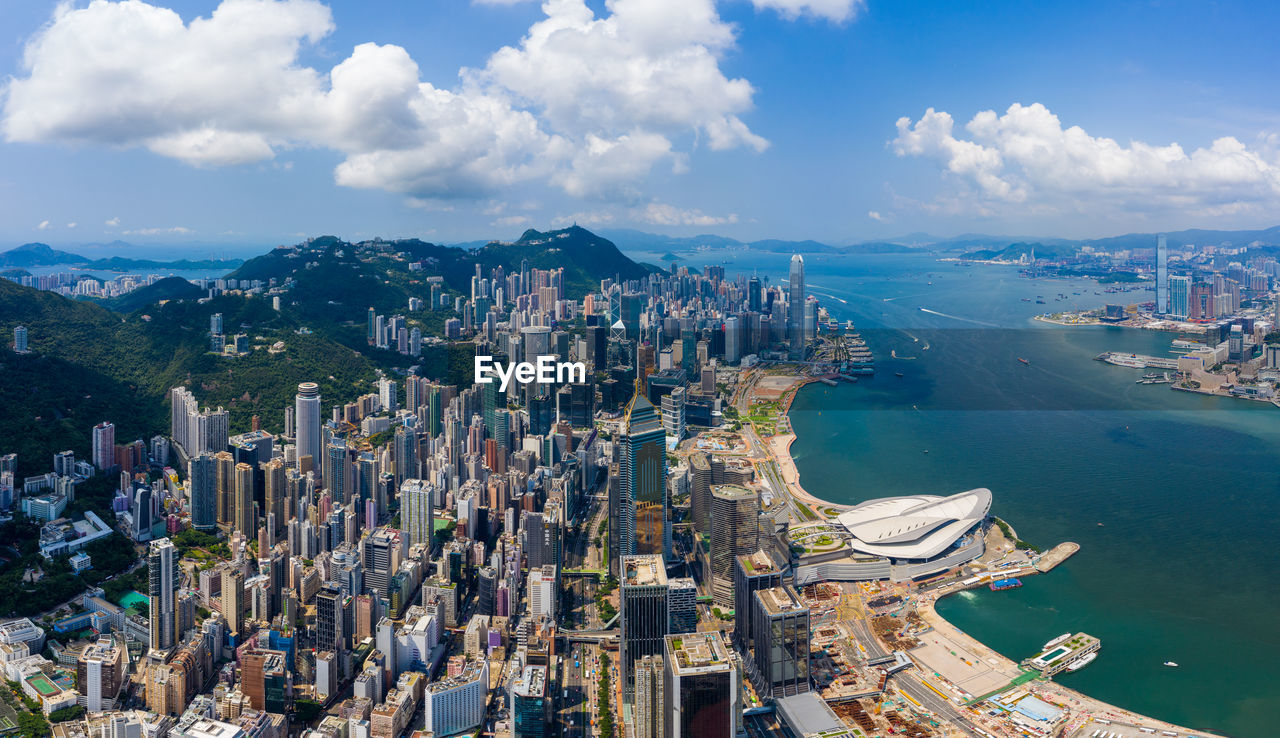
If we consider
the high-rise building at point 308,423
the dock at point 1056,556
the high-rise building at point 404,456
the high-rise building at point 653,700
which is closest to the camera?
the high-rise building at point 653,700

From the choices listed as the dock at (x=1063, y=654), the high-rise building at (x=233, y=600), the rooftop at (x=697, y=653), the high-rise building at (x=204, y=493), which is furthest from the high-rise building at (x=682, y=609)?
the high-rise building at (x=204, y=493)

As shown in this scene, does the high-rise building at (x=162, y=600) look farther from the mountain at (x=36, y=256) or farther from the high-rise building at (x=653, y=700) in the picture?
the mountain at (x=36, y=256)

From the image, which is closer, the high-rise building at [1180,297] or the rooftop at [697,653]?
the rooftop at [697,653]

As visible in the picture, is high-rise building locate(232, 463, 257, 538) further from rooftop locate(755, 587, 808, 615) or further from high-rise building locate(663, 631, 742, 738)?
high-rise building locate(663, 631, 742, 738)

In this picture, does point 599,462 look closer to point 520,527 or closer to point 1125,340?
point 520,527

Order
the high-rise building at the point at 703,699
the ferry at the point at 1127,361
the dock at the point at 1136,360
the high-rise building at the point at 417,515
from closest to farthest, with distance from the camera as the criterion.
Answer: the high-rise building at the point at 703,699
the high-rise building at the point at 417,515
the dock at the point at 1136,360
the ferry at the point at 1127,361

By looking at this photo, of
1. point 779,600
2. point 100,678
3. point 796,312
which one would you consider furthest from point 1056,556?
point 796,312
